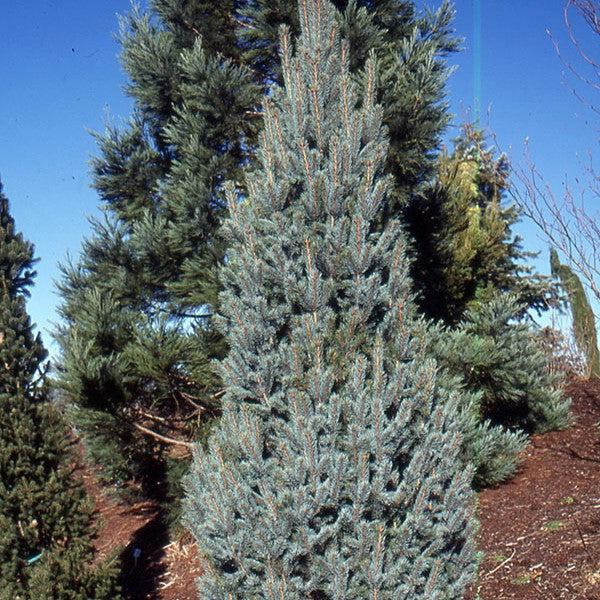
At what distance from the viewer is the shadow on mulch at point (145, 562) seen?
5945 millimetres

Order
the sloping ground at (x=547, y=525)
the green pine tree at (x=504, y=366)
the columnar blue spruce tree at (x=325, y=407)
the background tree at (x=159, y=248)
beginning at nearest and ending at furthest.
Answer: the columnar blue spruce tree at (x=325, y=407) < the sloping ground at (x=547, y=525) < the background tree at (x=159, y=248) < the green pine tree at (x=504, y=366)

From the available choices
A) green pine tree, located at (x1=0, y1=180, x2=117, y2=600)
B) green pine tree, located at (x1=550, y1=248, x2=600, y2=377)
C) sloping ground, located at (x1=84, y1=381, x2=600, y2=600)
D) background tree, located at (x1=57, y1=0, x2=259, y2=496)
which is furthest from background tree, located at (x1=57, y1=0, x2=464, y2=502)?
green pine tree, located at (x1=550, y1=248, x2=600, y2=377)

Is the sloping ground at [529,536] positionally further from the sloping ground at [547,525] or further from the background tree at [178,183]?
the background tree at [178,183]

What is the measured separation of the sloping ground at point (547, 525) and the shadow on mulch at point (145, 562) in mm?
3078

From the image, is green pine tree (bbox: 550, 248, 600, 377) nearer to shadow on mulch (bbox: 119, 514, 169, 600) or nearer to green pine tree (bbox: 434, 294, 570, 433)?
green pine tree (bbox: 434, 294, 570, 433)

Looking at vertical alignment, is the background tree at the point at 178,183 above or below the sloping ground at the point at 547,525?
above

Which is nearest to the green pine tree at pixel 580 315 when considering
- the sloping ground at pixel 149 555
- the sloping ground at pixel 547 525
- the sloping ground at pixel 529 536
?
the sloping ground at pixel 529 536

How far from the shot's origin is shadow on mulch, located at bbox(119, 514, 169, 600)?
19.5 ft

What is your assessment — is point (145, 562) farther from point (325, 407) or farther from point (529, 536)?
point (325, 407)

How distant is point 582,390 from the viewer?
32.5 feet

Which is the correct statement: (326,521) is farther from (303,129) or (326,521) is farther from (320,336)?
(303,129)

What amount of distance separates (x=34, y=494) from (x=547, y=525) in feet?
13.0

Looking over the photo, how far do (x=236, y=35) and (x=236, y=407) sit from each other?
4606 mm

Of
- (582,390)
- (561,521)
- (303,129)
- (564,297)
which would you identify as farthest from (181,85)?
(564,297)
